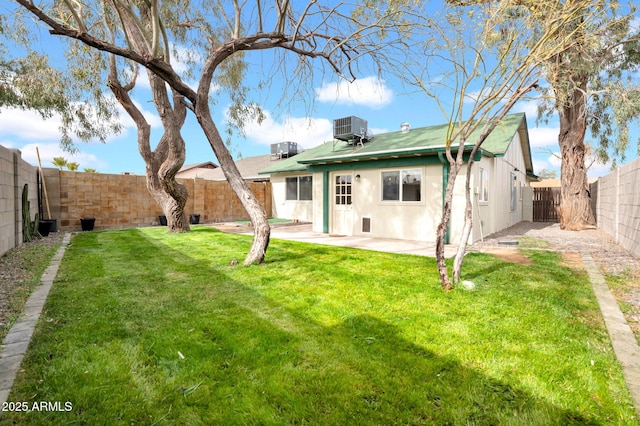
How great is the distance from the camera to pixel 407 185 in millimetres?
9164

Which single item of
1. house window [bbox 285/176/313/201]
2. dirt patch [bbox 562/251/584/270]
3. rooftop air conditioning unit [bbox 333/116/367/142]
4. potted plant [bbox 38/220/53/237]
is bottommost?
dirt patch [bbox 562/251/584/270]

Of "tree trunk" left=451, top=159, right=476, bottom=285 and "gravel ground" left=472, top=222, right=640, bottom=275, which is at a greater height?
"tree trunk" left=451, top=159, right=476, bottom=285

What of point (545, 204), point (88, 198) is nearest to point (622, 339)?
point (88, 198)

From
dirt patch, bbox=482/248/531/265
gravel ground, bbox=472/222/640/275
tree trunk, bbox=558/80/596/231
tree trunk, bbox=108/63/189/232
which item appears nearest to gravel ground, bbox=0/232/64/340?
tree trunk, bbox=108/63/189/232

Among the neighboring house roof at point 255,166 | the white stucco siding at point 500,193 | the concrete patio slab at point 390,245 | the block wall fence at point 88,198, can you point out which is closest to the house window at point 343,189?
the concrete patio slab at point 390,245

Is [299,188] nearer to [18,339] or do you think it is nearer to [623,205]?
[623,205]

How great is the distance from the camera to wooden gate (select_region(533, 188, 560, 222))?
16.0 m

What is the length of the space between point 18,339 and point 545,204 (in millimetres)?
19447

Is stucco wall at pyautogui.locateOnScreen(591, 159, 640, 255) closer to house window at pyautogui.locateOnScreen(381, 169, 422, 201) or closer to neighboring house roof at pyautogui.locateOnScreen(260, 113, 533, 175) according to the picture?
neighboring house roof at pyautogui.locateOnScreen(260, 113, 533, 175)

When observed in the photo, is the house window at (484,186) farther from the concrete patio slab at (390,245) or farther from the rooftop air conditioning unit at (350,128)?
the rooftop air conditioning unit at (350,128)

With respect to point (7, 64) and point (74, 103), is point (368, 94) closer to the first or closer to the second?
point (74, 103)

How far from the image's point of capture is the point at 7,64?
36.1ft

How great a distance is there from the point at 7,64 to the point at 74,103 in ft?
9.62

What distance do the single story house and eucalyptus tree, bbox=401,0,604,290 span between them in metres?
3.16
